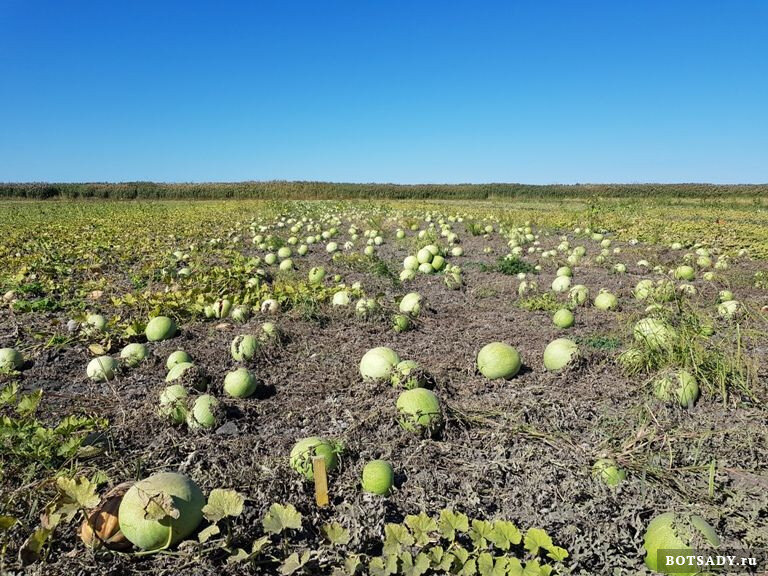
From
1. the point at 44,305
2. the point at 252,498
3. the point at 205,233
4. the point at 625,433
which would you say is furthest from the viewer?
the point at 205,233

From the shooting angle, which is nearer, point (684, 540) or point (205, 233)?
point (684, 540)

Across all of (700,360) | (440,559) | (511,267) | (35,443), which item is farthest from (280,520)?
(511,267)

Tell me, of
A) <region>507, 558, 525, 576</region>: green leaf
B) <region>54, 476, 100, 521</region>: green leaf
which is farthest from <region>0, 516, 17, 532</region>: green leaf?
<region>507, 558, 525, 576</region>: green leaf

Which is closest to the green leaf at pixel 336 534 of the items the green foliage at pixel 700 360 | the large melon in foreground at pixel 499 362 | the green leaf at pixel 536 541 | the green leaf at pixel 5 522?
the green leaf at pixel 536 541

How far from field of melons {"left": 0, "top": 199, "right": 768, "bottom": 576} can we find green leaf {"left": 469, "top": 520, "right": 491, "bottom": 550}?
1 centimetres

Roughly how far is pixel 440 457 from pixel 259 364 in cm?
240

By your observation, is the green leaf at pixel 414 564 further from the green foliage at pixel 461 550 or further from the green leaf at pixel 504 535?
the green leaf at pixel 504 535

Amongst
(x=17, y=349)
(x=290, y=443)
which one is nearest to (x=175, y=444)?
(x=290, y=443)

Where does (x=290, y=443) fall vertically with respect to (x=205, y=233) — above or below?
below

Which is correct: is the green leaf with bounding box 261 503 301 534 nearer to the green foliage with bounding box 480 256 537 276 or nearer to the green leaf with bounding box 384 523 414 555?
the green leaf with bounding box 384 523 414 555

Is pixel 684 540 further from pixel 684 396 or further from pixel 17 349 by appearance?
pixel 17 349

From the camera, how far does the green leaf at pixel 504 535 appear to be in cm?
235

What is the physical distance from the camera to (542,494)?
116 inches

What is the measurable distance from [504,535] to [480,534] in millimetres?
117
